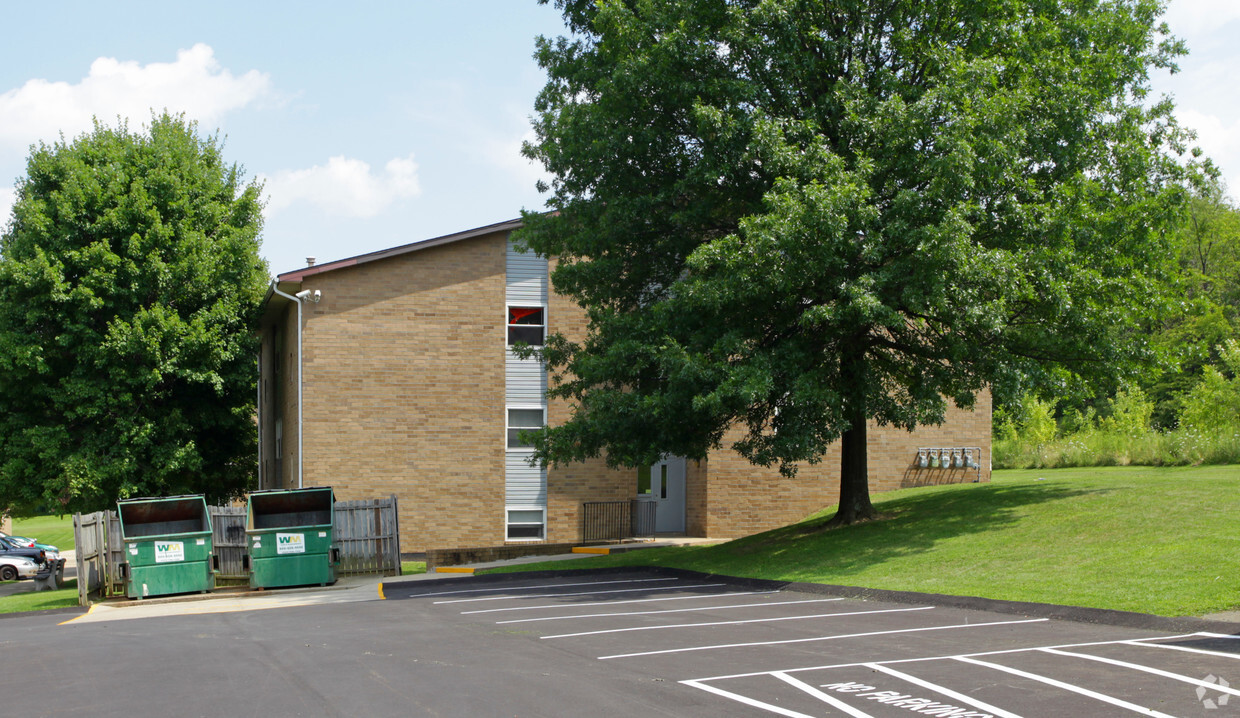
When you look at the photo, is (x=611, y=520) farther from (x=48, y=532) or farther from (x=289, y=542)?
(x=48, y=532)

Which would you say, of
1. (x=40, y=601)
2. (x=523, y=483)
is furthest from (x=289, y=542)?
(x=523, y=483)

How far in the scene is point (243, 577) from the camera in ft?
76.0

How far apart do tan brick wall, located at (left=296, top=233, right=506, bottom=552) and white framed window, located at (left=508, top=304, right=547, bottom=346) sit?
0.43m

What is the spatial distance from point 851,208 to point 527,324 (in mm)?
12986

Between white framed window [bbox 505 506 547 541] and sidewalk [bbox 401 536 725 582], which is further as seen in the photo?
white framed window [bbox 505 506 547 541]

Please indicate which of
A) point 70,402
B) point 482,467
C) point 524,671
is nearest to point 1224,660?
point 524,671

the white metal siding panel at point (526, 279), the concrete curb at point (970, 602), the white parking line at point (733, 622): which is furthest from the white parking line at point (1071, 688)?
the white metal siding panel at point (526, 279)

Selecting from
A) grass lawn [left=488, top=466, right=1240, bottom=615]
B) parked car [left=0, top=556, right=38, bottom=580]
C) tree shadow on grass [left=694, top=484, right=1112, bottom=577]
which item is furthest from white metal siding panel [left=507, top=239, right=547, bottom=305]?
parked car [left=0, top=556, right=38, bottom=580]

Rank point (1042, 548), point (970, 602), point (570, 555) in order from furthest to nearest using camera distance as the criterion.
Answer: point (570, 555) < point (1042, 548) < point (970, 602)

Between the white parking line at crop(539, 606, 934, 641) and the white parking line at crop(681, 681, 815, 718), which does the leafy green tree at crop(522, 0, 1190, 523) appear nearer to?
the white parking line at crop(539, 606, 934, 641)

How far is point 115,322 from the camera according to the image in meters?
25.9

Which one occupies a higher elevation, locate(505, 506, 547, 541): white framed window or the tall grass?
the tall grass

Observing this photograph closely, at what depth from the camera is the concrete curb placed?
10.1 meters

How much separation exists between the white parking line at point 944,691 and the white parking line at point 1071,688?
2.55 feet
